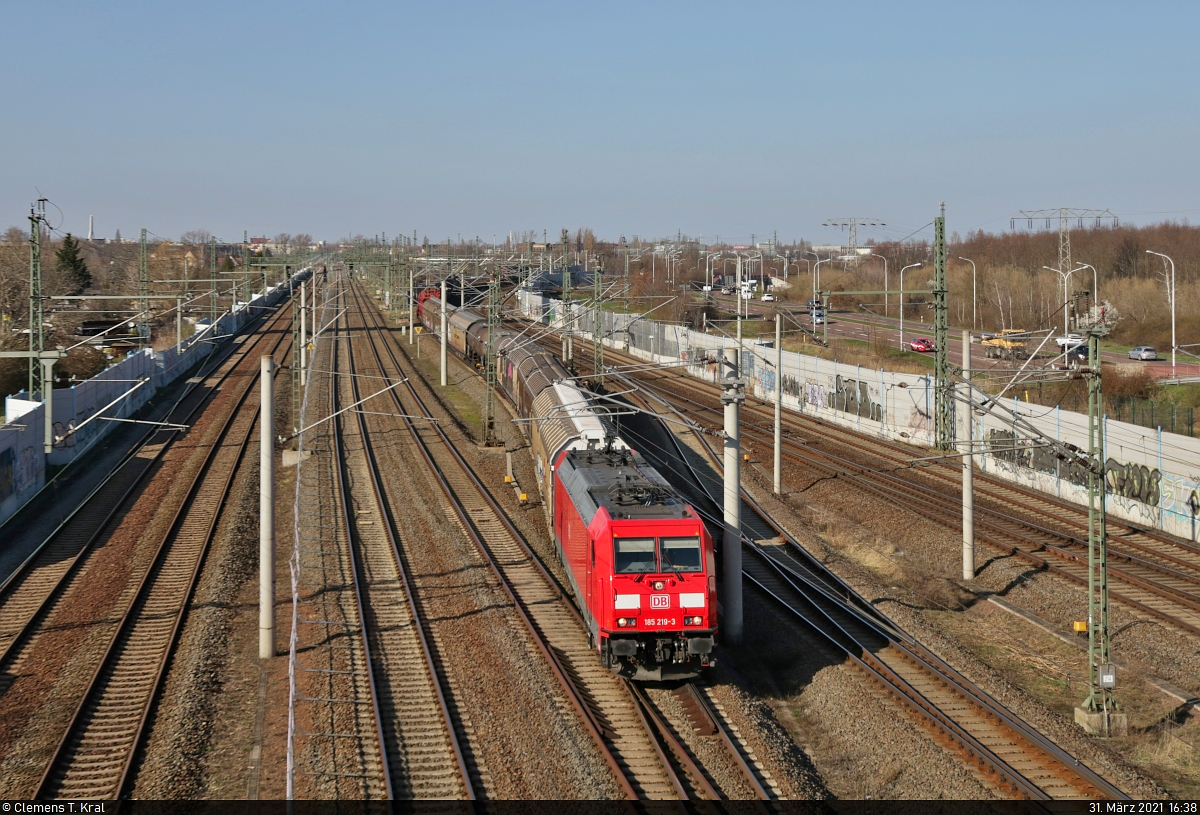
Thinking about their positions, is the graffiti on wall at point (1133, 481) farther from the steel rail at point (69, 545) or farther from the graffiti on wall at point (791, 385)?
the steel rail at point (69, 545)

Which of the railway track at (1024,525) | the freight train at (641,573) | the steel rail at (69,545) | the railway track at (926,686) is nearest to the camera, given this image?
the railway track at (926,686)

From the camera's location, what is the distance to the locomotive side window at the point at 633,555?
15.7 meters

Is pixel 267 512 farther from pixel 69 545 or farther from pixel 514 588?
pixel 69 545

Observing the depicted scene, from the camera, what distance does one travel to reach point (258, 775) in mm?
13312

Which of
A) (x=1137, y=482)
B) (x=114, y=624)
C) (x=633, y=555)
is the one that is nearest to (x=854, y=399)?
(x=1137, y=482)

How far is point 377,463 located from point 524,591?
51.3 feet

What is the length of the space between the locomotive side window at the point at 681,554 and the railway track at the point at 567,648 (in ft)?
7.07

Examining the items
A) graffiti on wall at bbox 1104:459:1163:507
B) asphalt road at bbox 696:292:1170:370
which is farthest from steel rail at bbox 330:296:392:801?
asphalt road at bbox 696:292:1170:370

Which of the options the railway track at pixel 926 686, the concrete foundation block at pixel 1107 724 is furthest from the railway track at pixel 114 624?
the concrete foundation block at pixel 1107 724

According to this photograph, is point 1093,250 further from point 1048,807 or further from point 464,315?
point 1048,807

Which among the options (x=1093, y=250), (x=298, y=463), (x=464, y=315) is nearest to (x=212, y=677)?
(x=298, y=463)

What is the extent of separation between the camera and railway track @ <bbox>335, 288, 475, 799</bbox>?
1324 centimetres

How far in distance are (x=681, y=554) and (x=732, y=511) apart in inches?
93.7

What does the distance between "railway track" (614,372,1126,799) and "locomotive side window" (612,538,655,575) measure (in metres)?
4.26
